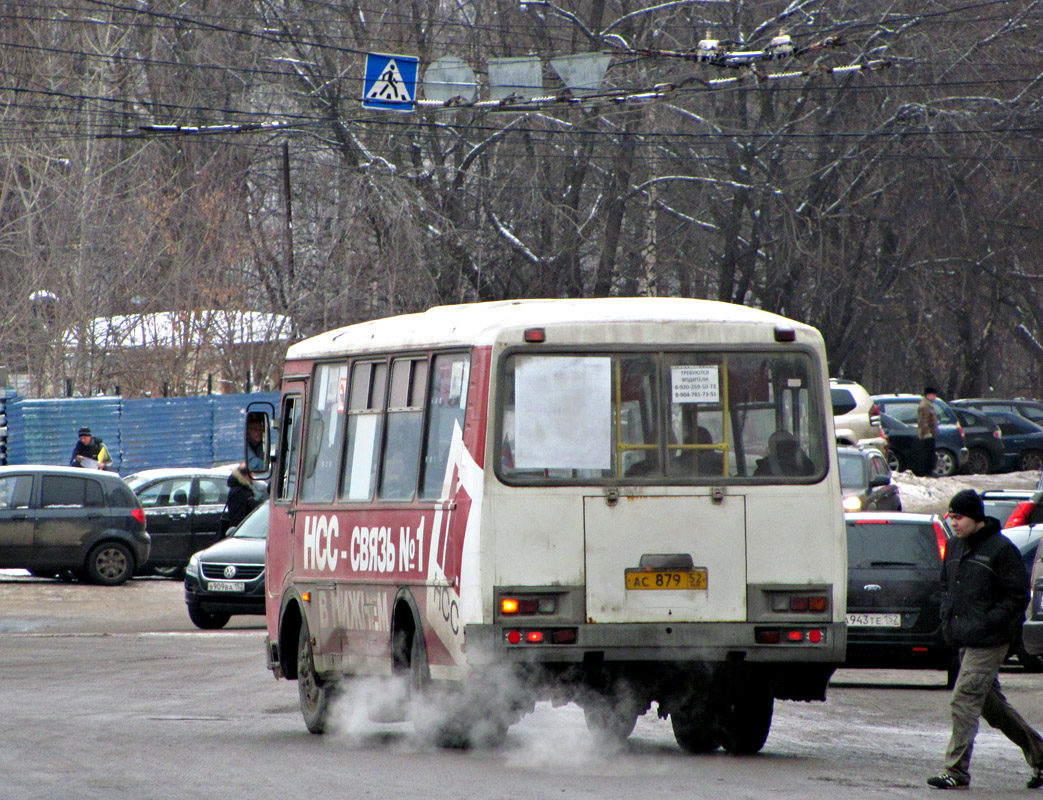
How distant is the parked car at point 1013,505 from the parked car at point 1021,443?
21059 millimetres

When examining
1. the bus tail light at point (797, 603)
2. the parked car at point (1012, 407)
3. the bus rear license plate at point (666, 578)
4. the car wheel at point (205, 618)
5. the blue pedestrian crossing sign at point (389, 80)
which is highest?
the blue pedestrian crossing sign at point (389, 80)

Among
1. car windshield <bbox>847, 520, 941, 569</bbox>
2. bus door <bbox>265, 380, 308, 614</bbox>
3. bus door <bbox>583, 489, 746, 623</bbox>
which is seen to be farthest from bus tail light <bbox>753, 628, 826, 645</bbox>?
A: car windshield <bbox>847, 520, 941, 569</bbox>

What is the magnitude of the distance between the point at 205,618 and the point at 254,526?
1.17 meters

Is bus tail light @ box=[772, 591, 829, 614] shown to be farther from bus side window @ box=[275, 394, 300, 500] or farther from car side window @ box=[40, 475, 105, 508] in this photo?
car side window @ box=[40, 475, 105, 508]

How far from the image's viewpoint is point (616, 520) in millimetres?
9164

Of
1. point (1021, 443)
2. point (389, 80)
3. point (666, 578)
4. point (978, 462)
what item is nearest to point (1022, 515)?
point (666, 578)

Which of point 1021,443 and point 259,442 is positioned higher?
point 1021,443

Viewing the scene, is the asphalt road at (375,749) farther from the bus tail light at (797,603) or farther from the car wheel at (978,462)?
the car wheel at (978,462)

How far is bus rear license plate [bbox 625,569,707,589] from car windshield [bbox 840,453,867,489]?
14.7 metres

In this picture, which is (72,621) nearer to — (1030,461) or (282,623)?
(282,623)

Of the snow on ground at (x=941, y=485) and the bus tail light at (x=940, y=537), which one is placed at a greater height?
the snow on ground at (x=941, y=485)

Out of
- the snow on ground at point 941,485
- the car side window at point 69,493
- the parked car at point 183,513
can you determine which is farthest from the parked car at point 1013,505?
the snow on ground at point 941,485

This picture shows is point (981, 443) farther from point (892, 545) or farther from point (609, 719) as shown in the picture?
point (609, 719)

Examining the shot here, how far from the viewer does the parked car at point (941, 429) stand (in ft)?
124
